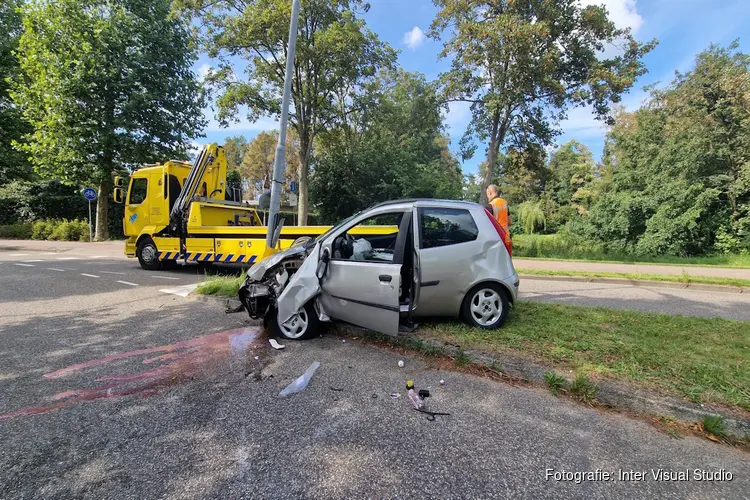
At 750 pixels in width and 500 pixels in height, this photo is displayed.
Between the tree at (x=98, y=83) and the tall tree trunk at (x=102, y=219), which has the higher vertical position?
the tree at (x=98, y=83)

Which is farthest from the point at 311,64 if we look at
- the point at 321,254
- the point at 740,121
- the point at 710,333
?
the point at 740,121

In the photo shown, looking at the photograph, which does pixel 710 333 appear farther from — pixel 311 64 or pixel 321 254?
pixel 311 64

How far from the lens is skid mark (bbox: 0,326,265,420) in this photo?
326 centimetres

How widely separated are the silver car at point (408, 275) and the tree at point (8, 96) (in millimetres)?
23636

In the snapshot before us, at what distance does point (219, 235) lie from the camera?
362 inches

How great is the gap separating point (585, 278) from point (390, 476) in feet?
31.2

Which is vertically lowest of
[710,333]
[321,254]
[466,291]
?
[710,333]

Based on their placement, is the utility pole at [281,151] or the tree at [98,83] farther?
the tree at [98,83]

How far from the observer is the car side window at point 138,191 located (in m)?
10.4

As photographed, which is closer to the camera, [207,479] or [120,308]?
[207,479]

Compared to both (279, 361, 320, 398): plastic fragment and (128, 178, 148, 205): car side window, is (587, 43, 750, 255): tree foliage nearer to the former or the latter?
(279, 361, 320, 398): plastic fragment

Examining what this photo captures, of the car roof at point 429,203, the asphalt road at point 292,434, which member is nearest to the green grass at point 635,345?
the asphalt road at point 292,434

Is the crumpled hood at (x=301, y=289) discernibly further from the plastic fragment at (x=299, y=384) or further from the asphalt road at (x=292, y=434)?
the plastic fragment at (x=299, y=384)

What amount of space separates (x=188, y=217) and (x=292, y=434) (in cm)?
838
